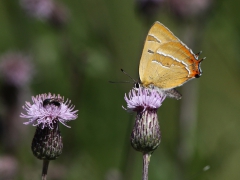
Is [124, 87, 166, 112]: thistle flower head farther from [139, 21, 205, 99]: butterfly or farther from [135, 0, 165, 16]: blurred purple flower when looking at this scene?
[135, 0, 165, 16]: blurred purple flower

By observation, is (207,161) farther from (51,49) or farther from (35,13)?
(35,13)

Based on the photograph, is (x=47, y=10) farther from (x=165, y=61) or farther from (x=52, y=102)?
(x=52, y=102)

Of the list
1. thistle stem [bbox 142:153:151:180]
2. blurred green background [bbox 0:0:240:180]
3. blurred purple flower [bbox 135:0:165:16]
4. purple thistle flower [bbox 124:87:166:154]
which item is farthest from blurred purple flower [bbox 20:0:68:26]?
thistle stem [bbox 142:153:151:180]

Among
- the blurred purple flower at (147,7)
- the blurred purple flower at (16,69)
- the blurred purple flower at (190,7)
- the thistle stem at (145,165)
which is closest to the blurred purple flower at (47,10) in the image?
the blurred purple flower at (16,69)

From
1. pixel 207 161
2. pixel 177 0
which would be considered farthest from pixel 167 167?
pixel 177 0

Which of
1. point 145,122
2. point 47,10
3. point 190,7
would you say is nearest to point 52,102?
point 145,122

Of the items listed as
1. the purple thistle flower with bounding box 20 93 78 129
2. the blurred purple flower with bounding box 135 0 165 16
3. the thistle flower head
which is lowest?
the purple thistle flower with bounding box 20 93 78 129
